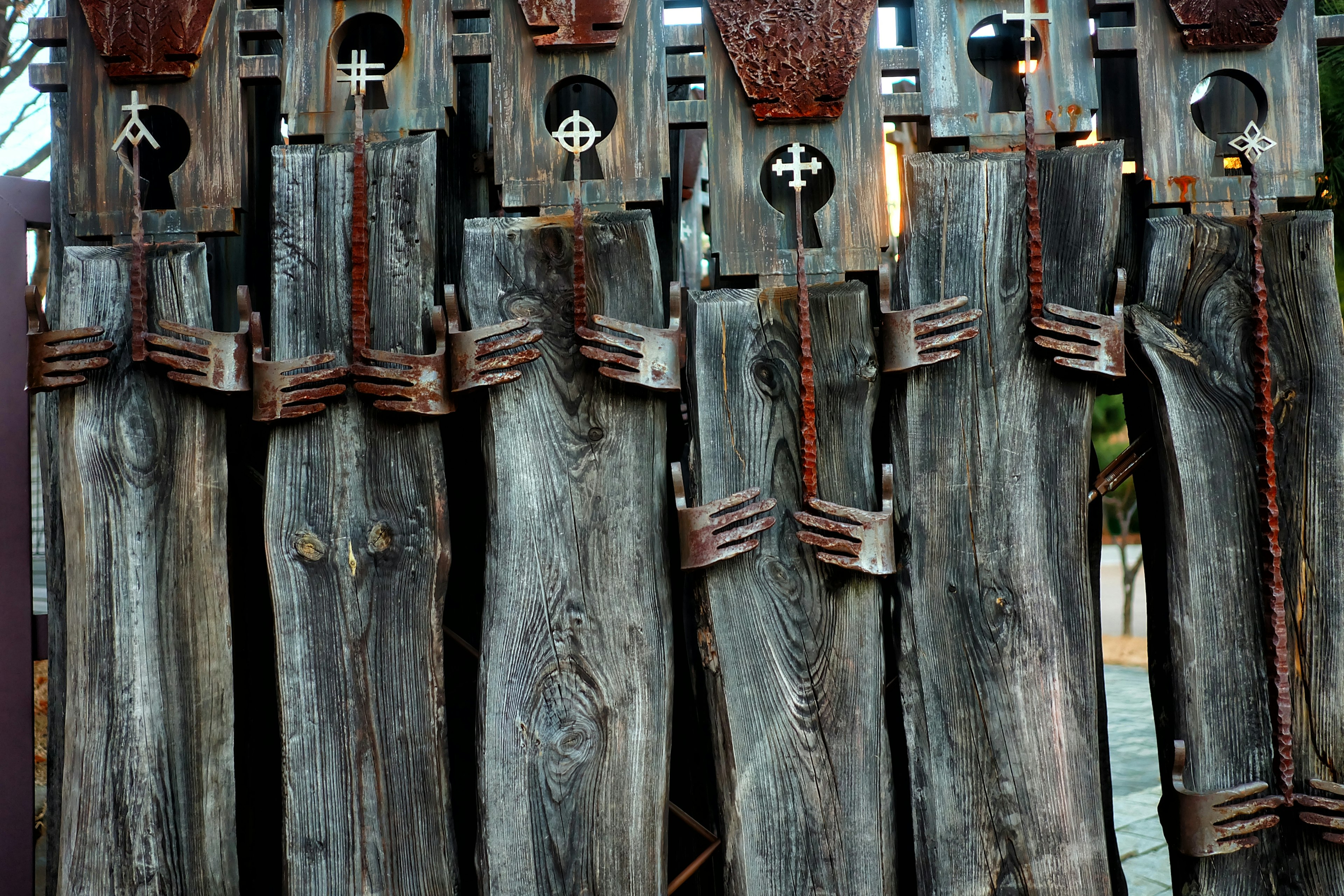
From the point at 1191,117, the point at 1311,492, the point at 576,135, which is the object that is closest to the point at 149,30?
the point at 576,135

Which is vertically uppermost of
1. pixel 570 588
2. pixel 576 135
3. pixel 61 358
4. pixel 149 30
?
pixel 149 30

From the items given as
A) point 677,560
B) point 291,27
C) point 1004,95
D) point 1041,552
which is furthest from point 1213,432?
point 291,27

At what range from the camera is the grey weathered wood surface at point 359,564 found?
2398 mm

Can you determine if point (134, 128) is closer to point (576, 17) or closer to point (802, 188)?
point (576, 17)

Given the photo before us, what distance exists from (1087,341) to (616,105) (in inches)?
53.0

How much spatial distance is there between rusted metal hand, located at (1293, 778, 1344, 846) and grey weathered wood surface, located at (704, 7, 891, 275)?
66.6 inches

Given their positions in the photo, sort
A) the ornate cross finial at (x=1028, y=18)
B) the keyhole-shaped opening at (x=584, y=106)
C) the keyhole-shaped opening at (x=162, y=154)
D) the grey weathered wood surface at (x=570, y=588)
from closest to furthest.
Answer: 1. the grey weathered wood surface at (x=570, y=588)
2. the ornate cross finial at (x=1028, y=18)
3. the keyhole-shaped opening at (x=162, y=154)
4. the keyhole-shaped opening at (x=584, y=106)

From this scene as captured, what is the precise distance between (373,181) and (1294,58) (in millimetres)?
2431

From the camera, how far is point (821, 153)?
8.59ft

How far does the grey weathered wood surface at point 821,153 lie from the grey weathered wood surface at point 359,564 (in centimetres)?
76

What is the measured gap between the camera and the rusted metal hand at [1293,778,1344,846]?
8.02 ft

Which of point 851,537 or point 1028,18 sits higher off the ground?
point 1028,18

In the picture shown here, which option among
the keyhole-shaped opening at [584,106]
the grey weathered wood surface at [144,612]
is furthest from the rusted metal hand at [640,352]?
the grey weathered wood surface at [144,612]

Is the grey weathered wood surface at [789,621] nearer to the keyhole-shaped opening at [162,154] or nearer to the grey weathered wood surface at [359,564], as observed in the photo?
the grey weathered wood surface at [359,564]
